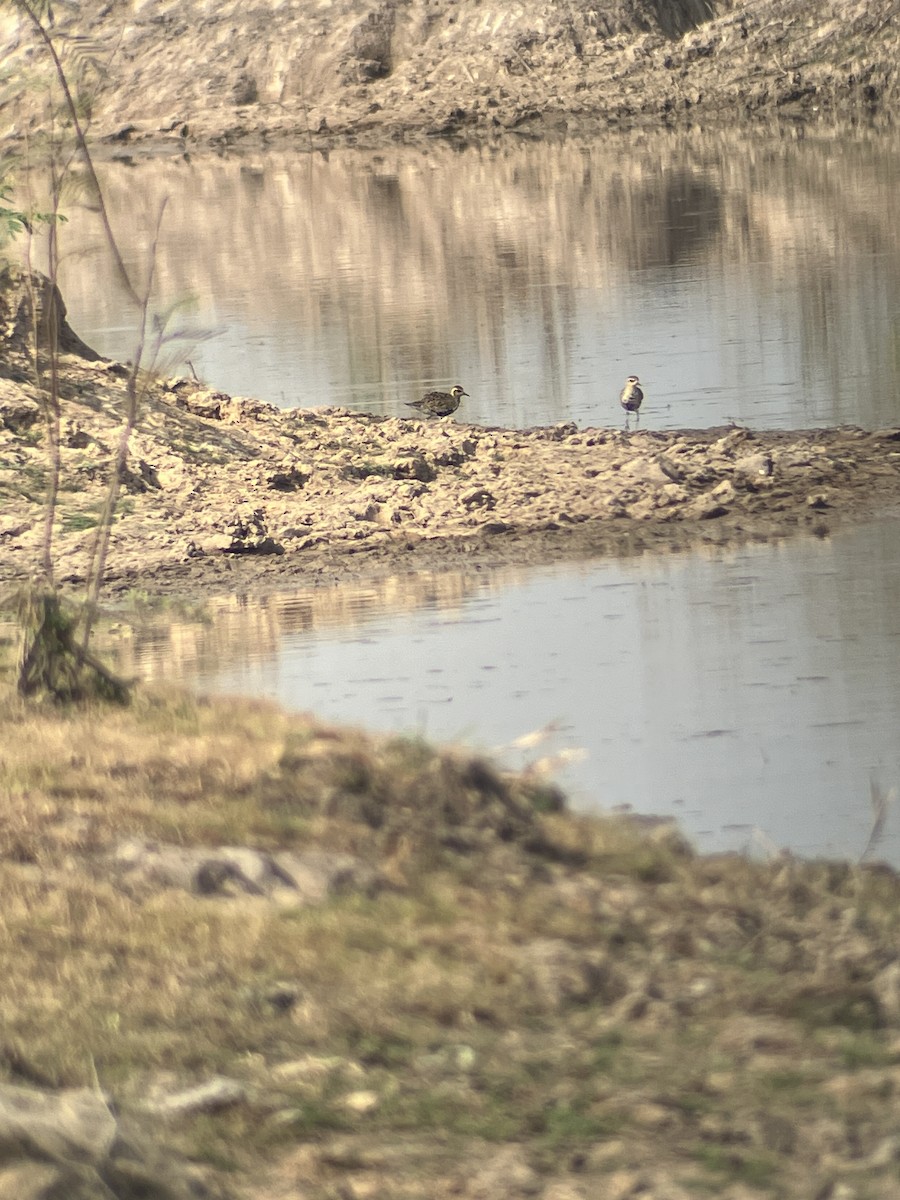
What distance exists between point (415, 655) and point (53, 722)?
207 cm

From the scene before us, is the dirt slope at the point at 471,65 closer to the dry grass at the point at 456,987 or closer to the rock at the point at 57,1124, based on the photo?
the dry grass at the point at 456,987

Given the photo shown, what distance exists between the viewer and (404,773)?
24.5 ft

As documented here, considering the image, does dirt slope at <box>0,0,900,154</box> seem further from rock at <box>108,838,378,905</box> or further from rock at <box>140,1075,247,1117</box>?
rock at <box>140,1075,247,1117</box>

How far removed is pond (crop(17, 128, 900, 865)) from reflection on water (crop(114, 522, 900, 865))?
2cm

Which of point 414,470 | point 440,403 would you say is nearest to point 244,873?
point 414,470

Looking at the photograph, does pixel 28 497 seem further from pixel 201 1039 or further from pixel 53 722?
pixel 201 1039

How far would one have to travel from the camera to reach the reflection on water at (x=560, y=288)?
16672 mm

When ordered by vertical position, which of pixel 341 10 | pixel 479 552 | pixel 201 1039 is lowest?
pixel 201 1039

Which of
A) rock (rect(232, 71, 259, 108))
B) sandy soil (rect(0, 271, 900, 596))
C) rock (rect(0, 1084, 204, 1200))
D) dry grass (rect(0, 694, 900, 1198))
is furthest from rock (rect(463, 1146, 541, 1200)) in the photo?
rock (rect(232, 71, 259, 108))

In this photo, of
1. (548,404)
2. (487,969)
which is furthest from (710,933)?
(548,404)

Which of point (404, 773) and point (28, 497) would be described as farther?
point (28, 497)

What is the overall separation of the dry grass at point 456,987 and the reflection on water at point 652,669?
2.07 ft

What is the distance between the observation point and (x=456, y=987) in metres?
5.71

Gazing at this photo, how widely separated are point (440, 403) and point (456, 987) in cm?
1024
